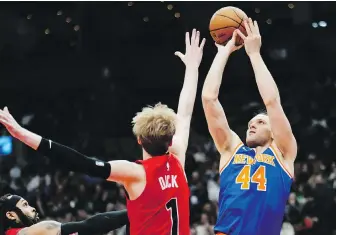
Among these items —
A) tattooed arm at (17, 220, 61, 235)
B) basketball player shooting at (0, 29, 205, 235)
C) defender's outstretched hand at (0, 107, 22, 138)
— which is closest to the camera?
defender's outstretched hand at (0, 107, 22, 138)

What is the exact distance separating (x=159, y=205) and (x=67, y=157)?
0.72 metres

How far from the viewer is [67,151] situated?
5023 millimetres

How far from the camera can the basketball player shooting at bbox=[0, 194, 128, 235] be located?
6277 millimetres

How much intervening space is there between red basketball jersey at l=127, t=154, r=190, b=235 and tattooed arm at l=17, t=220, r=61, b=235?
128 centimetres

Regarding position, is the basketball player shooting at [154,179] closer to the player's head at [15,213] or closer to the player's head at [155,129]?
the player's head at [155,129]

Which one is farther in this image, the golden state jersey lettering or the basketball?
the basketball

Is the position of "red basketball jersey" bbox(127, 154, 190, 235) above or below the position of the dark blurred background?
below

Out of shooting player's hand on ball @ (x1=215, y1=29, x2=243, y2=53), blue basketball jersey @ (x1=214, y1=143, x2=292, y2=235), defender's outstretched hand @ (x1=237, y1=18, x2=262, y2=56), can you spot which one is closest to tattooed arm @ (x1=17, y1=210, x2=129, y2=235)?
blue basketball jersey @ (x1=214, y1=143, x2=292, y2=235)

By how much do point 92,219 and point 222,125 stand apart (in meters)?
1.33

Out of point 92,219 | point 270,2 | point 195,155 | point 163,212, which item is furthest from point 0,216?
point 270,2

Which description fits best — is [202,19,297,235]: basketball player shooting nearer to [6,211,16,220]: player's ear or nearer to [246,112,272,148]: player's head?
[246,112,272,148]: player's head

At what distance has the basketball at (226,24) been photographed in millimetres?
6469

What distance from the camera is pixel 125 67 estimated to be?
20625 mm

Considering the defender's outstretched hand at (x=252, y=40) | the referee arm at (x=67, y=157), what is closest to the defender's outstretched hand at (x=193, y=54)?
the defender's outstretched hand at (x=252, y=40)
